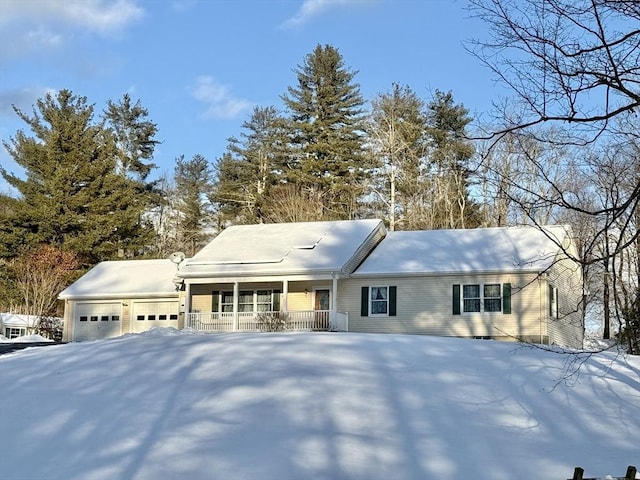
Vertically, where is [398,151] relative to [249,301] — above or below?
above

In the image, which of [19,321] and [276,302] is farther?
[19,321]

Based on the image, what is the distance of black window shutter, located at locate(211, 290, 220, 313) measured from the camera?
26.7 meters

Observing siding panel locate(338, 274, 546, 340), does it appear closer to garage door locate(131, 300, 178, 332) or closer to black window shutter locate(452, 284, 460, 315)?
black window shutter locate(452, 284, 460, 315)

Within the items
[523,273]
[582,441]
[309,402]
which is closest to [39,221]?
[523,273]

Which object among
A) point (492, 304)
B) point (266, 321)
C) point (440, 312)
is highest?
point (492, 304)

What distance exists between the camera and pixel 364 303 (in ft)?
80.3

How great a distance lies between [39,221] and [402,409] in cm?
3309

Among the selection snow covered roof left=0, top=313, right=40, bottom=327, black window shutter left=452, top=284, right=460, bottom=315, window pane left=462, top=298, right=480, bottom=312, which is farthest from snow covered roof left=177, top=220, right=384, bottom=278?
snow covered roof left=0, top=313, right=40, bottom=327

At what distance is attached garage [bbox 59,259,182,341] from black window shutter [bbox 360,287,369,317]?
7.49 meters

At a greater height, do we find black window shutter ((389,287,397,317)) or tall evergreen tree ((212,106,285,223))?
tall evergreen tree ((212,106,285,223))

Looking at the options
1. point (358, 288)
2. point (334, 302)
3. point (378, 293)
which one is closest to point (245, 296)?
point (334, 302)

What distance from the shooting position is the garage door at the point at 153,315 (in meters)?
28.5

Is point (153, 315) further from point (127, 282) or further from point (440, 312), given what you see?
point (440, 312)

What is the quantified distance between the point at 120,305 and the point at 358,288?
1028cm
